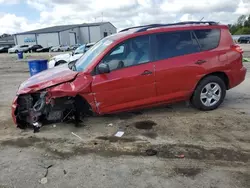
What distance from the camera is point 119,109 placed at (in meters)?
4.90

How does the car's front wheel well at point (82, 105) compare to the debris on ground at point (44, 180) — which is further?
the car's front wheel well at point (82, 105)

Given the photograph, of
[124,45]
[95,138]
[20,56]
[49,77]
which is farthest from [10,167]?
[20,56]

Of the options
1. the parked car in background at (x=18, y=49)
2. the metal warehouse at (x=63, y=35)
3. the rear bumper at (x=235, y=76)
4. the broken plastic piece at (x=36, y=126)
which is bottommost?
the broken plastic piece at (x=36, y=126)

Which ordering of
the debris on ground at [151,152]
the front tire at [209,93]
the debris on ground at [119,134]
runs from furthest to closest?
the front tire at [209,93]
the debris on ground at [119,134]
the debris on ground at [151,152]

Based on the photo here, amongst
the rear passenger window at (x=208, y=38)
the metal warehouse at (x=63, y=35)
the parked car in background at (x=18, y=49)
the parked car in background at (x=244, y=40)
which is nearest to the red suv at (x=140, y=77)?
the rear passenger window at (x=208, y=38)

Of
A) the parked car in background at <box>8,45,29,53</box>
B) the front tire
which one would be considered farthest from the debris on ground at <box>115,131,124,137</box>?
the parked car in background at <box>8,45,29,53</box>

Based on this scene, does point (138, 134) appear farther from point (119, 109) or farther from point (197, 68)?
point (197, 68)

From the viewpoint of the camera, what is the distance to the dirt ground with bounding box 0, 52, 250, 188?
10.3 feet

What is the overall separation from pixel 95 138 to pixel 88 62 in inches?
61.0

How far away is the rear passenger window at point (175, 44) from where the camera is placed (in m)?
5.04

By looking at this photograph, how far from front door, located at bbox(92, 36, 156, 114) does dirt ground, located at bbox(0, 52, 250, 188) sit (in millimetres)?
476

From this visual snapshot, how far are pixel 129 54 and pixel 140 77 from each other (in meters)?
0.51

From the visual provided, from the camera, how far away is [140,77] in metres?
4.80

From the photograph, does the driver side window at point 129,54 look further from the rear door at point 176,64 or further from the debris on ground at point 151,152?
the debris on ground at point 151,152
